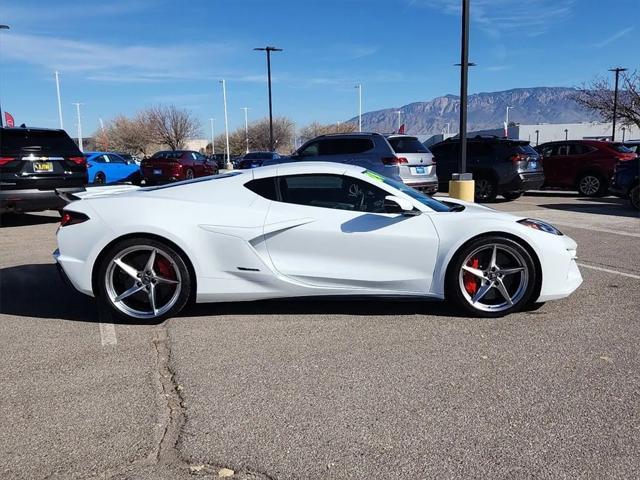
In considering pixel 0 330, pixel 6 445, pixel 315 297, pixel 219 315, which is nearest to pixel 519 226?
pixel 315 297

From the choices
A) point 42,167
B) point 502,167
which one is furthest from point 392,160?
point 42,167

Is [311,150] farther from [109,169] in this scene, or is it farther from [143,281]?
[109,169]

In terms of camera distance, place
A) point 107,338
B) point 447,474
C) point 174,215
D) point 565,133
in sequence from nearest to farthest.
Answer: point 447,474
point 107,338
point 174,215
point 565,133

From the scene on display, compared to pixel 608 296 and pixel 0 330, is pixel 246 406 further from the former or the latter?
pixel 608 296

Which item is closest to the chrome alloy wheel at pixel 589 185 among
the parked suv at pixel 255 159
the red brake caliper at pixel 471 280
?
the red brake caliper at pixel 471 280

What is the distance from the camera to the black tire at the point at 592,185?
15.6 meters

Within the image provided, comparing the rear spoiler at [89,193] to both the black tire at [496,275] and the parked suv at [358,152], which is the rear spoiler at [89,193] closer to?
the black tire at [496,275]

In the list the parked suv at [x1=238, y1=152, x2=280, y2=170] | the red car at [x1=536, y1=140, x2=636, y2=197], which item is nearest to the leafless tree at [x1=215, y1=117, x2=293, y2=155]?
the parked suv at [x1=238, y1=152, x2=280, y2=170]

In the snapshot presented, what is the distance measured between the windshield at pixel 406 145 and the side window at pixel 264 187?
7.50 meters

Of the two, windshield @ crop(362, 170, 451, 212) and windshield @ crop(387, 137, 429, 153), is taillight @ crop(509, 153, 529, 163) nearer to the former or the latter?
windshield @ crop(387, 137, 429, 153)

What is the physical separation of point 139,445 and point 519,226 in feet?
11.0

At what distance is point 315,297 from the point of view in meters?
4.72

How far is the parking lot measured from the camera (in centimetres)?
265

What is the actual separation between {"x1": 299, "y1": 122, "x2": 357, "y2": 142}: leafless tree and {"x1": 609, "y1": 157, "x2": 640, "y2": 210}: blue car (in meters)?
73.7
